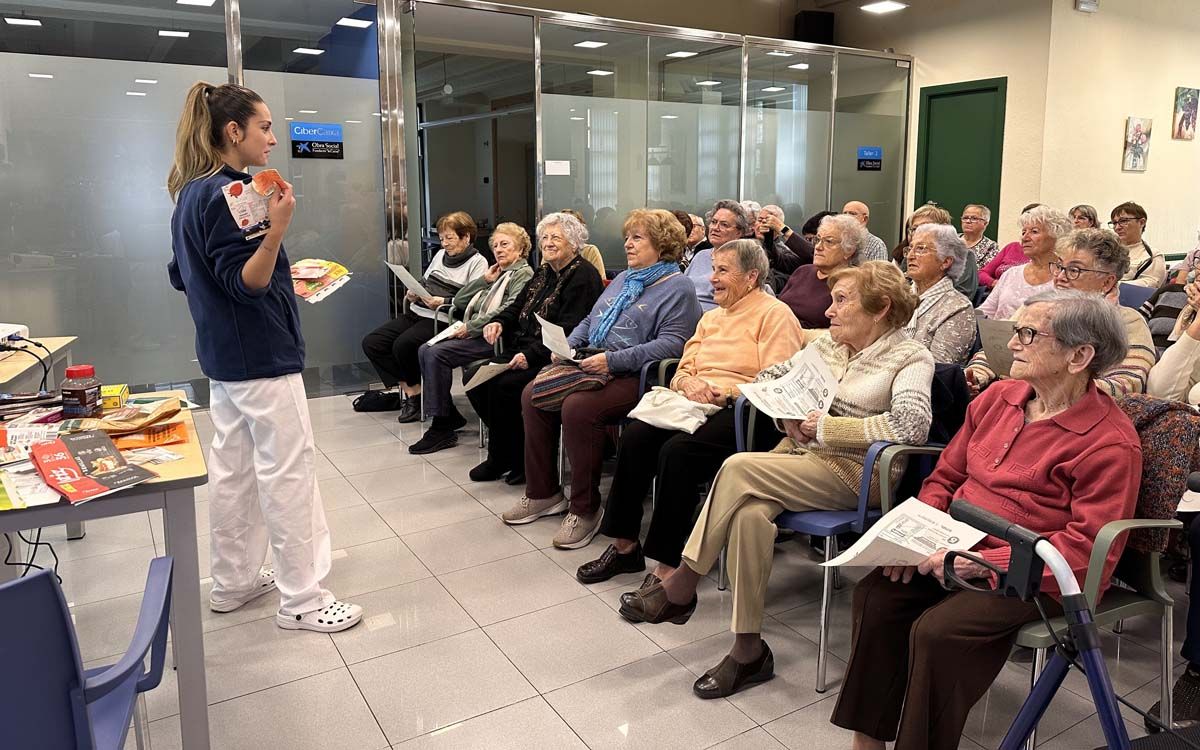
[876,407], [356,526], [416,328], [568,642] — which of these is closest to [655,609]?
[568,642]

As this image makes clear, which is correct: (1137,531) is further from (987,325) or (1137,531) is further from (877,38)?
(877,38)

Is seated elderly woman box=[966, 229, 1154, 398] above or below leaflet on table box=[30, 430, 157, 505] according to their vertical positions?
above

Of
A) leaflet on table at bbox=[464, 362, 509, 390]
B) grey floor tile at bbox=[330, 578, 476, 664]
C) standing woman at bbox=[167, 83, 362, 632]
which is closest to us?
standing woman at bbox=[167, 83, 362, 632]

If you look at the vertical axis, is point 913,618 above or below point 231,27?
below

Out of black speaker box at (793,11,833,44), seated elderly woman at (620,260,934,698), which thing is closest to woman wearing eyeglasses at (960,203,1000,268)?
black speaker box at (793,11,833,44)

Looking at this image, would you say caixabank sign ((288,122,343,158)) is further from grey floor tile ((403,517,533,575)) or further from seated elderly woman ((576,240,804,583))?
seated elderly woman ((576,240,804,583))

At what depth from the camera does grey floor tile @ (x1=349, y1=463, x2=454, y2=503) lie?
14.0 ft

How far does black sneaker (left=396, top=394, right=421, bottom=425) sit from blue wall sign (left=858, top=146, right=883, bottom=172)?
545cm

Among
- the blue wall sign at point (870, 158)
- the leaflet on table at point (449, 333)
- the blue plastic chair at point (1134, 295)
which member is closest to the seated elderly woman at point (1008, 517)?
the blue plastic chair at point (1134, 295)

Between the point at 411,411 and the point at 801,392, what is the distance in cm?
342

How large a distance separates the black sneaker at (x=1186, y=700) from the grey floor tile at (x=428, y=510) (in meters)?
2.61

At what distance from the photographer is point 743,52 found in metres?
7.93

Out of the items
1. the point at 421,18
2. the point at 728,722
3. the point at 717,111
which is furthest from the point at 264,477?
the point at 717,111

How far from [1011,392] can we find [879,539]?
64cm
